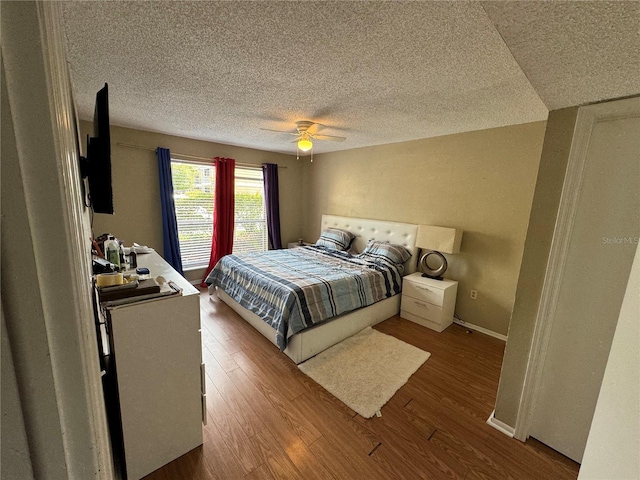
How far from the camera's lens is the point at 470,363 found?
7.98ft

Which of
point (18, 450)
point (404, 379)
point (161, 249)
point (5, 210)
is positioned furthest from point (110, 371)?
point (161, 249)

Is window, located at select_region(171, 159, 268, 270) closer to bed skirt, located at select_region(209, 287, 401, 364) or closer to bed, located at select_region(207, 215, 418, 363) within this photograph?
bed, located at select_region(207, 215, 418, 363)

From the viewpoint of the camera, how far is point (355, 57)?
1540 millimetres

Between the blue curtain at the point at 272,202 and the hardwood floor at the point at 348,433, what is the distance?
2737 millimetres

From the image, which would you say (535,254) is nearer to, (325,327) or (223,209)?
(325,327)

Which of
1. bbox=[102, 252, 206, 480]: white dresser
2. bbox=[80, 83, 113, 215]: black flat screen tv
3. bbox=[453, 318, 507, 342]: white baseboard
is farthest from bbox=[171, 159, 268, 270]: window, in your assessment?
bbox=[453, 318, 507, 342]: white baseboard

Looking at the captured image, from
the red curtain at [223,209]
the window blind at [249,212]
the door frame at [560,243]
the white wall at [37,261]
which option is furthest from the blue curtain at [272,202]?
the white wall at [37,261]

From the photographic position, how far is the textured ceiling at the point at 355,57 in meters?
0.97

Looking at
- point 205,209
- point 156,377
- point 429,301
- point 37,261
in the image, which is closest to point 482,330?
point 429,301

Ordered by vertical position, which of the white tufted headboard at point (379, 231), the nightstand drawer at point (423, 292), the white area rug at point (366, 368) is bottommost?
the white area rug at point (366, 368)

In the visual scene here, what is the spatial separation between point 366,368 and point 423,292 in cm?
125

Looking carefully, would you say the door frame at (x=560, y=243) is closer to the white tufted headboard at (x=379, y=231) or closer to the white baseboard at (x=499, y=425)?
the white baseboard at (x=499, y=425)

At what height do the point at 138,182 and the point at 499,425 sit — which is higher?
the point at 138,182

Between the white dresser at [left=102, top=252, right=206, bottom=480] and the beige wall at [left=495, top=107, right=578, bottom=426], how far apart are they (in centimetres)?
189
